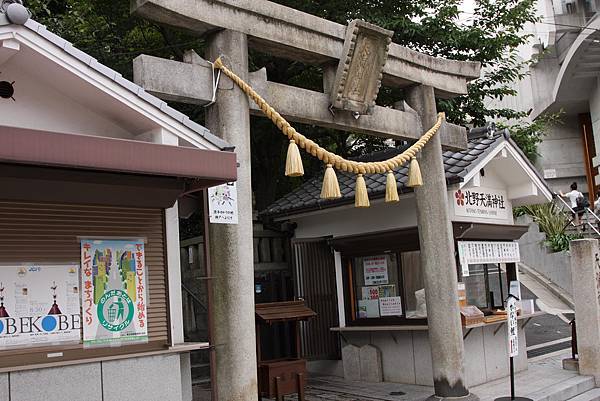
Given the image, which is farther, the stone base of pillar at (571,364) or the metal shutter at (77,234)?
the stone base of pillar at (571,364)

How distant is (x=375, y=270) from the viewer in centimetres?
1255

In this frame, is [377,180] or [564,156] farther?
[564,156]

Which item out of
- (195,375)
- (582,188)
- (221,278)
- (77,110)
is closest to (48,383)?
(221,278)

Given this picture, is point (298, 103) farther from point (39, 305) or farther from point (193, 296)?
point (193, 296)

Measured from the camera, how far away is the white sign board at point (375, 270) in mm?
12422

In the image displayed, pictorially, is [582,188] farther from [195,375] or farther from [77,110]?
[77,110]

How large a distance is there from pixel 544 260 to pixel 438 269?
1560 centimetres

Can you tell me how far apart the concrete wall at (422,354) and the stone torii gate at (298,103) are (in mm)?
1601

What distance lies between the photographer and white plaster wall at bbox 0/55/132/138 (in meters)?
6.11

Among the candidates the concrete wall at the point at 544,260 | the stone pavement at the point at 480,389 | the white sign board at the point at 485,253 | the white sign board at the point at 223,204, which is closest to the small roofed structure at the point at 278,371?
the stone pavement at the point at 480,389

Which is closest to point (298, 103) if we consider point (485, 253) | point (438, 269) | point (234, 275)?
point (234, 275)

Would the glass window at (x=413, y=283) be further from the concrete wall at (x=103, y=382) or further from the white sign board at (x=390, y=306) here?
the concrete wall at (x=103, y=382)

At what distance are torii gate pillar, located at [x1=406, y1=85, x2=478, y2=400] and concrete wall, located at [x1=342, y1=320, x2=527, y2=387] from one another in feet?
4.95

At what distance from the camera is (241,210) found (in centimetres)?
752
